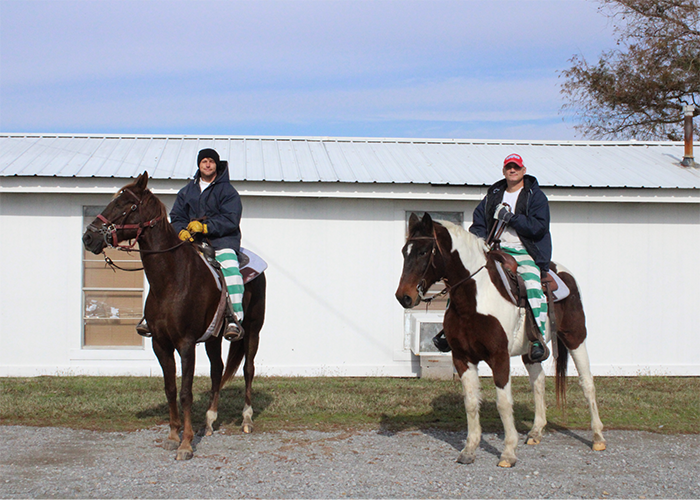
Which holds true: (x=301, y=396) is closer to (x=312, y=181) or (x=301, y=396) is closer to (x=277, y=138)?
(x=312, y=181)

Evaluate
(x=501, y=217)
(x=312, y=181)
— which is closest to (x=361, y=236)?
(x=312, y=181)

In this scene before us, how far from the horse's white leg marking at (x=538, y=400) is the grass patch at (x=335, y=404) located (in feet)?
1.85

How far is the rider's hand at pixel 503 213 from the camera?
5694 mm

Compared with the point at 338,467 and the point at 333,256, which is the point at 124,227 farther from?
the point at 333,256

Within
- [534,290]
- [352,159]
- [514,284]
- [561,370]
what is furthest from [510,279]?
[352,159]

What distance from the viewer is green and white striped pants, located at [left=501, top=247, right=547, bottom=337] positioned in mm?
5688

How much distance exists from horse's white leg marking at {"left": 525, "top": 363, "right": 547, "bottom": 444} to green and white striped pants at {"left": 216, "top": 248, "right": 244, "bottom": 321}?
2870mm

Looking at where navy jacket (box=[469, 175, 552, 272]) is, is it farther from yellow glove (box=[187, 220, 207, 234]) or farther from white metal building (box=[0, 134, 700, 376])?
white metal building (box=[0, 134, 700, 376])

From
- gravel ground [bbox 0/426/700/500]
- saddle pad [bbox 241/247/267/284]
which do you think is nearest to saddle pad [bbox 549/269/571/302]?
gravel ground [bbox 0/426/700/500]

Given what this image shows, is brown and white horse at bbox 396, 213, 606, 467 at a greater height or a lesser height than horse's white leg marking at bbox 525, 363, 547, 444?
greater

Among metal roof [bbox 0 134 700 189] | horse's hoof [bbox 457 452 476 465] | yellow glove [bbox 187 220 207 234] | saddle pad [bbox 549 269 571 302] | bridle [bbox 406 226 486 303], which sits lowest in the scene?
horse's hoof [bbox 457 452 476 465]

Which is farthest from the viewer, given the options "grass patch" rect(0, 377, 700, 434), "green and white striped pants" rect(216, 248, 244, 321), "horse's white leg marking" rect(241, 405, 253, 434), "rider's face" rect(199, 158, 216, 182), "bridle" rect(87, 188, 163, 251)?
"grass patch" rect(0, 377, 700, 434)

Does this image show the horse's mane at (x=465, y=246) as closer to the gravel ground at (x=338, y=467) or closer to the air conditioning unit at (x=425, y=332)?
the gravel ground at (x=338, y=467)

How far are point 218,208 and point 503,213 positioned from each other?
2.74 meters
